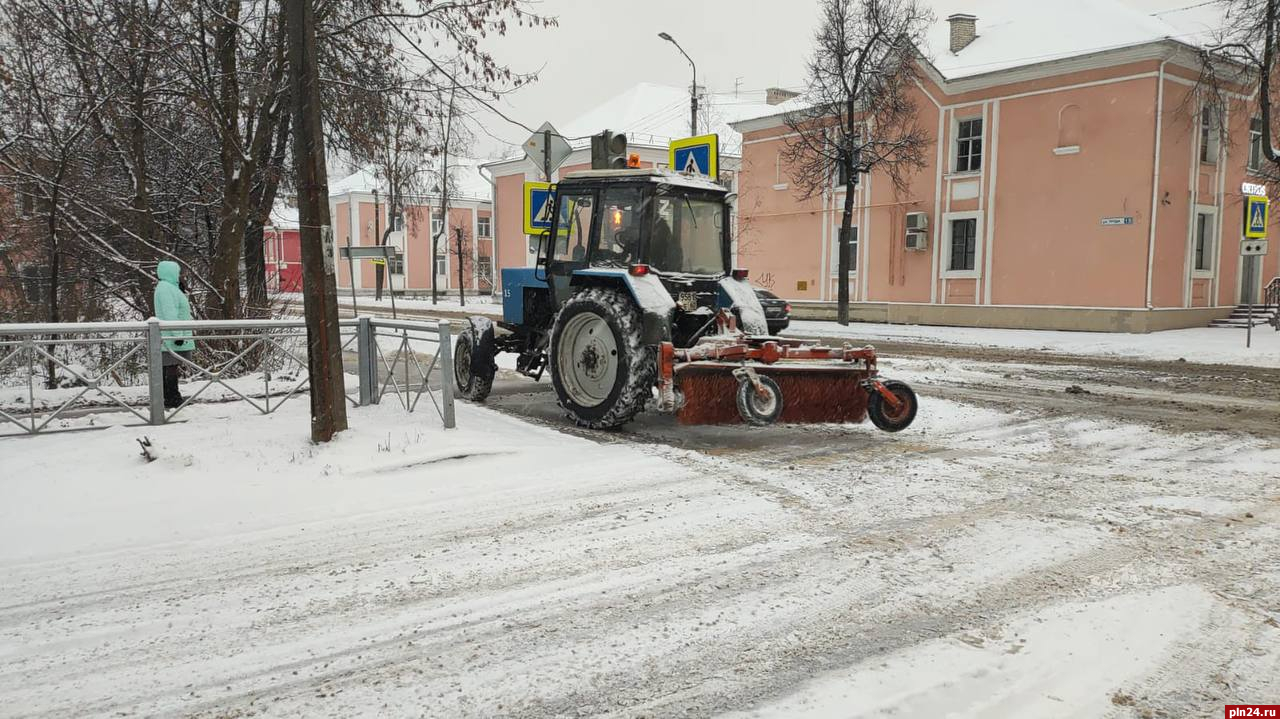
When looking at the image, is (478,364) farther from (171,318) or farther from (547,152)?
(171,318)

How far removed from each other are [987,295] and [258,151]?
20.0 m

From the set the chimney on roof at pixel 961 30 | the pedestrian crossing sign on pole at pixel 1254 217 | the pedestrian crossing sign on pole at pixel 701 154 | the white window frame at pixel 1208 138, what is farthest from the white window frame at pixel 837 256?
the pedestrian crossing sign on pole at pixel 701 154

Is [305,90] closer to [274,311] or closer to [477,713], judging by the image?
[477,713]

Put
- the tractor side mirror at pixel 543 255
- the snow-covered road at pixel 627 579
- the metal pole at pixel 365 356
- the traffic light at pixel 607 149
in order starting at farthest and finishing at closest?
the traffic light at pixel 607 149 → the tractor side mirror at pixel 543 255 → the metal pole at pixel 365 356 → the snow-covered road at pixel 627 579

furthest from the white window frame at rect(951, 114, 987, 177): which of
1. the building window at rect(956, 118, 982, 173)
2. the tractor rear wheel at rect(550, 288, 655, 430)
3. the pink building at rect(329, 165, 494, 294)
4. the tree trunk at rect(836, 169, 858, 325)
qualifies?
the pink building at rect(329, 165, 494, 294)

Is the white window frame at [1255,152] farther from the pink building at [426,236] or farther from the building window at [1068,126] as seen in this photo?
the pink building at [426,236]

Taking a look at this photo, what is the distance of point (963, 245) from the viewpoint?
2517cm

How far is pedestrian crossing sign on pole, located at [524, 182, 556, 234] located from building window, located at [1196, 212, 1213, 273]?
20.5m

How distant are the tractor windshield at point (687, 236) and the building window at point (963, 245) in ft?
60.2

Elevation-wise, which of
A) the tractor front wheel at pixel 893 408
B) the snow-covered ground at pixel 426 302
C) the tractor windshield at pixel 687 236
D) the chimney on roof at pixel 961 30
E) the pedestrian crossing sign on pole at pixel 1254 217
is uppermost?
the chimney on roof at pixel 961 30

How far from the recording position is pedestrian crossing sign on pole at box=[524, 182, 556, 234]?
9.20 meters

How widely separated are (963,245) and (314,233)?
2221cm

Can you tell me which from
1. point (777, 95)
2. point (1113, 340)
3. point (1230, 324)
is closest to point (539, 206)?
point (1113, 340)

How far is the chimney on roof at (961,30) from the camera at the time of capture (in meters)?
26.5
